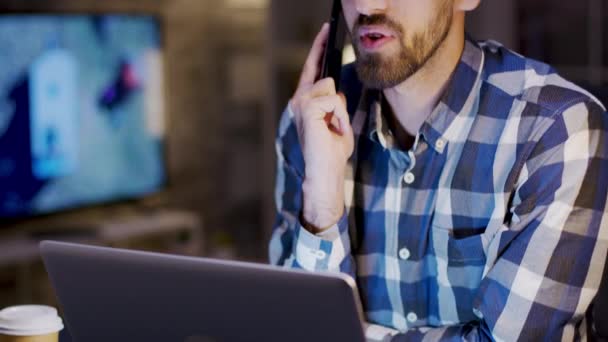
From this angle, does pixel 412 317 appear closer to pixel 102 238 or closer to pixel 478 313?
pixel 478 313

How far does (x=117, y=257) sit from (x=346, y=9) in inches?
28.9

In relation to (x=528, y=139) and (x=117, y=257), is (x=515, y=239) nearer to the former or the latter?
(x=528, y=139)

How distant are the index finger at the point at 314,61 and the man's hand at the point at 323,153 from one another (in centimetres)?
8

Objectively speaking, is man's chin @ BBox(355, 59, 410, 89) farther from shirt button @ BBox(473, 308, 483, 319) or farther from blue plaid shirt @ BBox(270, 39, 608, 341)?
shirt button @ BBox(473, 308, 483, 319)

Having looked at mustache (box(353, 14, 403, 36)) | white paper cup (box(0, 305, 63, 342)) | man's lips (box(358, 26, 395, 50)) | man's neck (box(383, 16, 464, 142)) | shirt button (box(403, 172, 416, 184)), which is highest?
mustache (box(353, 14, 403, 36))

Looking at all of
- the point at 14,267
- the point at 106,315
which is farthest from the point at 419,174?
the point at 14,267

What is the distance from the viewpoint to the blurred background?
346 centimetres

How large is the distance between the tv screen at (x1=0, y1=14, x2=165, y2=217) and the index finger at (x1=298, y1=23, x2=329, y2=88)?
180 centimetres

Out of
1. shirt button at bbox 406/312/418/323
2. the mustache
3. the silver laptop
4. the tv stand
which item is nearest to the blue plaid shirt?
shirt button at bbox 406/312/418/323

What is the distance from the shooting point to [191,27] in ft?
14.2

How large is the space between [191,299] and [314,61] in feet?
2.46

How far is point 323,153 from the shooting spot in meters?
1.63

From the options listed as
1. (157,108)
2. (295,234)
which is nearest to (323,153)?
(295,234)

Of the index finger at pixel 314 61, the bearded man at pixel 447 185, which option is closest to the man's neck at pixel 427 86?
the bearded man at pixel 447 185
